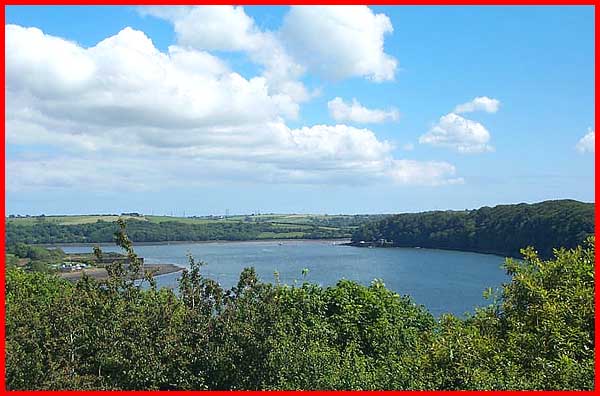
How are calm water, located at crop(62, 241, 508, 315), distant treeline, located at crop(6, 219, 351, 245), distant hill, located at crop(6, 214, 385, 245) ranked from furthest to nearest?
distant hill, located at crop(6, 214, 385, 245), distant treeline, located at crop(6, 219, 351, 245), calm water, located at crop(62, 241, 508, 315)

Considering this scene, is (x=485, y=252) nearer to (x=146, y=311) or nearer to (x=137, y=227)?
(x=137, y=227)

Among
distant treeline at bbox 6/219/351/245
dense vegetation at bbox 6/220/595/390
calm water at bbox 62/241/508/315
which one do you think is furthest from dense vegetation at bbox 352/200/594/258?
dense vegetation at bbox 6/220/595/390

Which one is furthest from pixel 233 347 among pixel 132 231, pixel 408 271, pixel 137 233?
pixel 137 233

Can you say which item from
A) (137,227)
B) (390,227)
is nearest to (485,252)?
(390,227)

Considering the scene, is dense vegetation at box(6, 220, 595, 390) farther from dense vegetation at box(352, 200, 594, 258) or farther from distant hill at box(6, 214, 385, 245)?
distant hill at box(6, 214, 385, 245)

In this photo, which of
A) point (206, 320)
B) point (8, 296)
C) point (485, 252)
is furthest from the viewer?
point (485, 252)

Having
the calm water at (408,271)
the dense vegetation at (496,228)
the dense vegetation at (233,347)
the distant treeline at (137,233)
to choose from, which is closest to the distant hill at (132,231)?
the distant treeline at (137,233)

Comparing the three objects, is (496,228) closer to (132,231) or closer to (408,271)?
(408,271)
